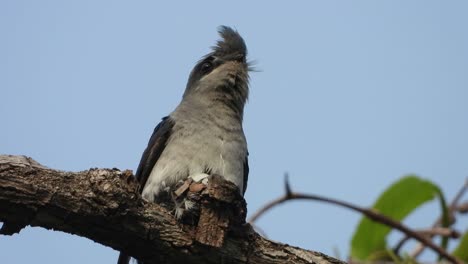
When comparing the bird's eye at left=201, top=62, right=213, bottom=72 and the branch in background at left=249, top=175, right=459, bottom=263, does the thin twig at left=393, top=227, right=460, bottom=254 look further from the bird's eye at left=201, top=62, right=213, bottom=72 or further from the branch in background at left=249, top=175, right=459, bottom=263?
the bird's eye at left=201, top=62, right=213, bottom=72

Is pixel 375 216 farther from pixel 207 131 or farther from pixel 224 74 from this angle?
pixel 224 74

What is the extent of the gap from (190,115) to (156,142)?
22.9 inches

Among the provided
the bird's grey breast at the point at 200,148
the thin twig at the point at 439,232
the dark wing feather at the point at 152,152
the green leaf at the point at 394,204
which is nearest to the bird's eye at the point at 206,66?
the bird's grey breast at the point at 200,148

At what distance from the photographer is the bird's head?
8.41m

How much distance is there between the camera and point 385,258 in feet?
9.36

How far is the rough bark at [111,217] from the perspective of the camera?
4.23m

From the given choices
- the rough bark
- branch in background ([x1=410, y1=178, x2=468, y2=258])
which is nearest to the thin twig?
branch in background ([x1=410, y1=178, x2=468, y2=258])

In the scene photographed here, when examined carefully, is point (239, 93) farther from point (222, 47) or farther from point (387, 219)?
point (387, 219)

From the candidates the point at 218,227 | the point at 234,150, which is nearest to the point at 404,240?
the point at 218,227

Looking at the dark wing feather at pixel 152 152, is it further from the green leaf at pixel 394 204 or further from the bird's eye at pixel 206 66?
the green leaf at pixel 394 204

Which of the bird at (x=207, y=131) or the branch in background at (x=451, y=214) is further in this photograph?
the bird at (x=207, y=131)

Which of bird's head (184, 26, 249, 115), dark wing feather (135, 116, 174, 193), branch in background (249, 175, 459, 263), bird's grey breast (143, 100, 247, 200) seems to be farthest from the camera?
bird's head (184, 26, 249, 115)

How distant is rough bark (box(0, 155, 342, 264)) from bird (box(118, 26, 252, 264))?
1.35 meters

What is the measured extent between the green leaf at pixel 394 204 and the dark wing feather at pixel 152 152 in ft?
15.7
